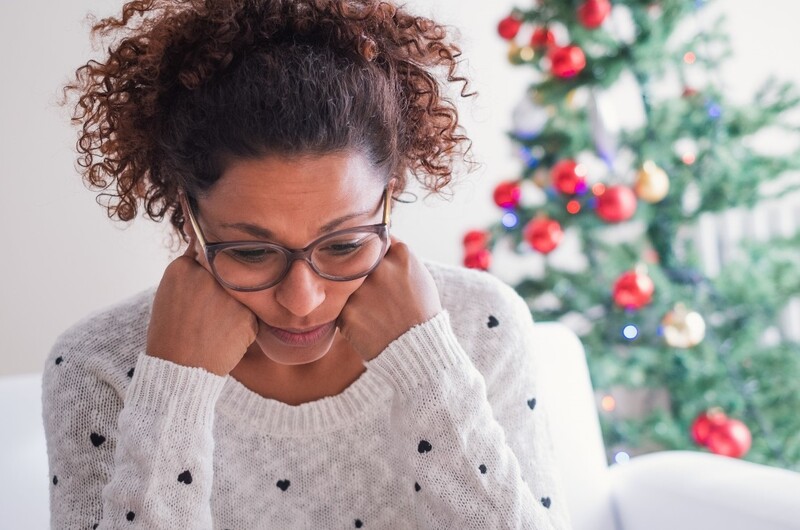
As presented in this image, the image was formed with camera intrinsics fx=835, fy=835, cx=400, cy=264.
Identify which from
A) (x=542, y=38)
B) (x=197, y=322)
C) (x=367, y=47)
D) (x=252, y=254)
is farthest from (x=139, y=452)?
(x=542, y=38)

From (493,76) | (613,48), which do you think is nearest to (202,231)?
(613,48)

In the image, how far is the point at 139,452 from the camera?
1.10 metres

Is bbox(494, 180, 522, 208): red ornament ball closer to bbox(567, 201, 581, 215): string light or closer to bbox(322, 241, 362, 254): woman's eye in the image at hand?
bbox(567, 201, 581, 215): string light

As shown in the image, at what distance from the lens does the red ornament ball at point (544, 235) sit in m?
2.49

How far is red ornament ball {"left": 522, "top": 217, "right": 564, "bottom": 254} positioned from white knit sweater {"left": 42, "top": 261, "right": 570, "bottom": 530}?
991 mm

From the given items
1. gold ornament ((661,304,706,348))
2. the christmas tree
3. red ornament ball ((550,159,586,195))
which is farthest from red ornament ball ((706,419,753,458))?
red ornament ball ((550,159,586,195))

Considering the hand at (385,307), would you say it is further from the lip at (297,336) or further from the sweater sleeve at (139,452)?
the sweater sleeve at (139,452)

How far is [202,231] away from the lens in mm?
1155

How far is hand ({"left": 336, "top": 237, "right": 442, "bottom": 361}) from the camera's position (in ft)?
4.00

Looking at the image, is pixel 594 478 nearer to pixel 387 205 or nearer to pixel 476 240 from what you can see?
pixel 387 205

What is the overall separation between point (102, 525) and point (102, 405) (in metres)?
0.21

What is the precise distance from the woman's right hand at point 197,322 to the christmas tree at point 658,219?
1.46 metres

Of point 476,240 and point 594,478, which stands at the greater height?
point 594,478

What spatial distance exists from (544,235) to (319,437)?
1292mm
